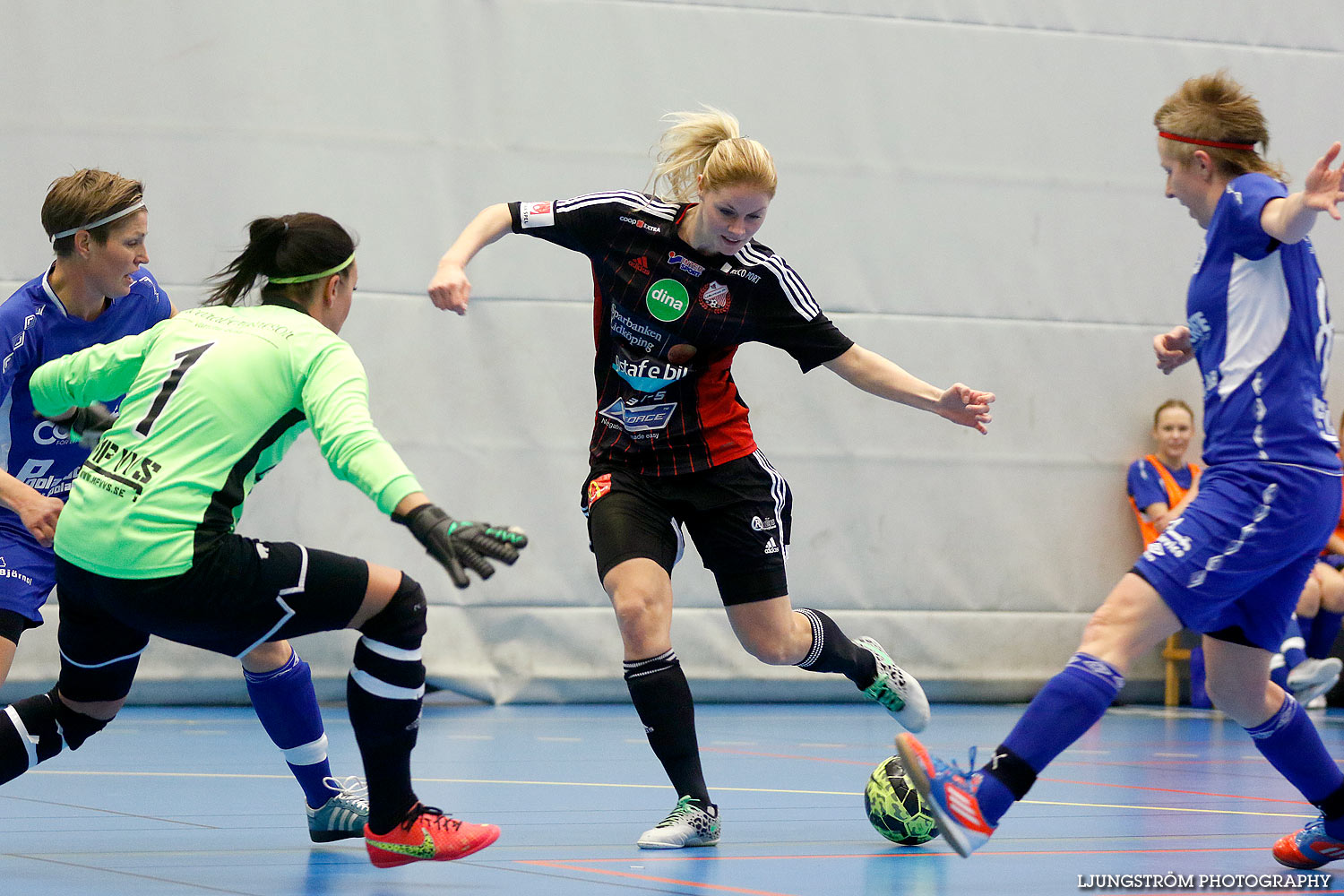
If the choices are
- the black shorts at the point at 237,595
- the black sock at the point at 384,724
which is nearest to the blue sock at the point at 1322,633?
the black sock at the point at 384,724

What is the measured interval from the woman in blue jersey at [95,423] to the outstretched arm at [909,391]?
1.82 metres

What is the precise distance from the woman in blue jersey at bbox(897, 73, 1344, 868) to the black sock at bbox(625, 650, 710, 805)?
89cm

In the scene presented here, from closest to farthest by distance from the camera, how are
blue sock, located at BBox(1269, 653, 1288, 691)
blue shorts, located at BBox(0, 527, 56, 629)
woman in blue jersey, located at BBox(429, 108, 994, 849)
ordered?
blue shorts, located at BBox(0, 527, 56, 629)
woman in blue jersey, located at BBox(429, 108, 994, 849)
blue sock, located at BBox(1269, 653, 1288, 691)

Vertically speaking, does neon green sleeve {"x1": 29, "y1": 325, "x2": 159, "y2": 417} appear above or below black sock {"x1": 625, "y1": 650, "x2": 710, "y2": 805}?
above

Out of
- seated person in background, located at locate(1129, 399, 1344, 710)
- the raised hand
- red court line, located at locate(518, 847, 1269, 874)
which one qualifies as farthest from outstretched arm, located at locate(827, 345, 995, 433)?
seated person in background, located at locate(1129, 399, 1344, 710)

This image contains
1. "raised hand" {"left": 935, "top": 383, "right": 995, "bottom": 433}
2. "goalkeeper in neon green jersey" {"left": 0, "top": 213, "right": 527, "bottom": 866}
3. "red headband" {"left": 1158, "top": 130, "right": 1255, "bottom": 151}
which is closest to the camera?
"goalkeeper in neon green jersey" {"left": 0, "top": 213, "right": 527, "bottom": 866}

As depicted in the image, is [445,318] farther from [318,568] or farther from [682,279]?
[318,568]

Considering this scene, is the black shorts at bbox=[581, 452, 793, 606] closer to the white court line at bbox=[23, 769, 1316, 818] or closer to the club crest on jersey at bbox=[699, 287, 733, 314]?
the club crest on jersey at bbox=[699, 287, 733, 314]

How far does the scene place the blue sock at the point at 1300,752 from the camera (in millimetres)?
3686

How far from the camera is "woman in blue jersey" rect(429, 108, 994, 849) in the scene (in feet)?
14.5

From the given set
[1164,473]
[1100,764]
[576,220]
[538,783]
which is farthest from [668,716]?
[1164,473]

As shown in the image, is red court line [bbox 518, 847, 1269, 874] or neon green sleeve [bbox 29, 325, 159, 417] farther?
red court line [bbox 518, 847, 1269, 874]

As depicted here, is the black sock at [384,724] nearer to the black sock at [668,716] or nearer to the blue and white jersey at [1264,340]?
the black sock at [668,716]

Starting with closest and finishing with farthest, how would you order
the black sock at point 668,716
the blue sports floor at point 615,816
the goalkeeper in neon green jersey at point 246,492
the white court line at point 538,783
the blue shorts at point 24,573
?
the goalkeeper in neon green jersey at point 246,492, the blue sports floor at point 615,816, the blue shorts at point 24,573, the black sock at point 668,716, the white court line at point 538,783
